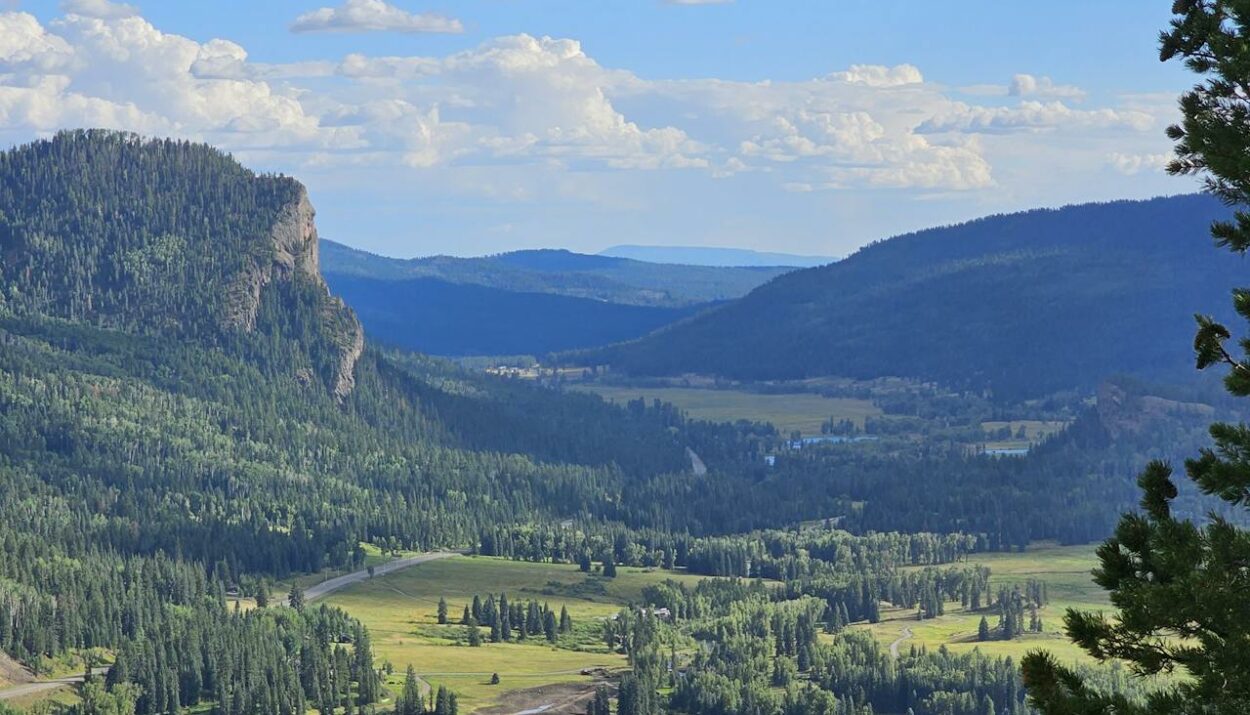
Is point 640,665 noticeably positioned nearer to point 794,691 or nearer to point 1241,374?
point 794,691

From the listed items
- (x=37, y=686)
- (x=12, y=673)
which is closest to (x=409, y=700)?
(x=37, y=686)

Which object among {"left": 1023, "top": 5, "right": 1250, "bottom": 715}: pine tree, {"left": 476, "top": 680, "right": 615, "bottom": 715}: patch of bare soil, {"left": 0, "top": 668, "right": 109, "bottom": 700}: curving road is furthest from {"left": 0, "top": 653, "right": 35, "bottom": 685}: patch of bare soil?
{"left": 1023, "top": 5, "right": 1250, "bottom": 715}: pine tree

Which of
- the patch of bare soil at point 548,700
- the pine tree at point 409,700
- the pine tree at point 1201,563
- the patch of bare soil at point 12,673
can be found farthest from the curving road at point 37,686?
the pine tree at point 1201,563

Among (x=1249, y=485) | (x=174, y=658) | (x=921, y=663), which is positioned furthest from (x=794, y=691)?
(x=1249, y=485)

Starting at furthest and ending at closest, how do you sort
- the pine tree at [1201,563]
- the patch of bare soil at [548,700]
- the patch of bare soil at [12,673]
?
1. the patch of bare soil at [12,673]
2. the patch of bare soil at [548,700]
3. the pine tree at [1201,563]

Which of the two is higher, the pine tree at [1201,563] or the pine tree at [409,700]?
the pine tree at [1201,563]

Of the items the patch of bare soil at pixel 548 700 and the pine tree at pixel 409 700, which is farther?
the patch of bare soil at pixel 548 700

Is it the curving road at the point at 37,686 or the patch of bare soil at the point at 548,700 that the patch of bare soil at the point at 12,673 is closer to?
the curving road at the point at 37,686
